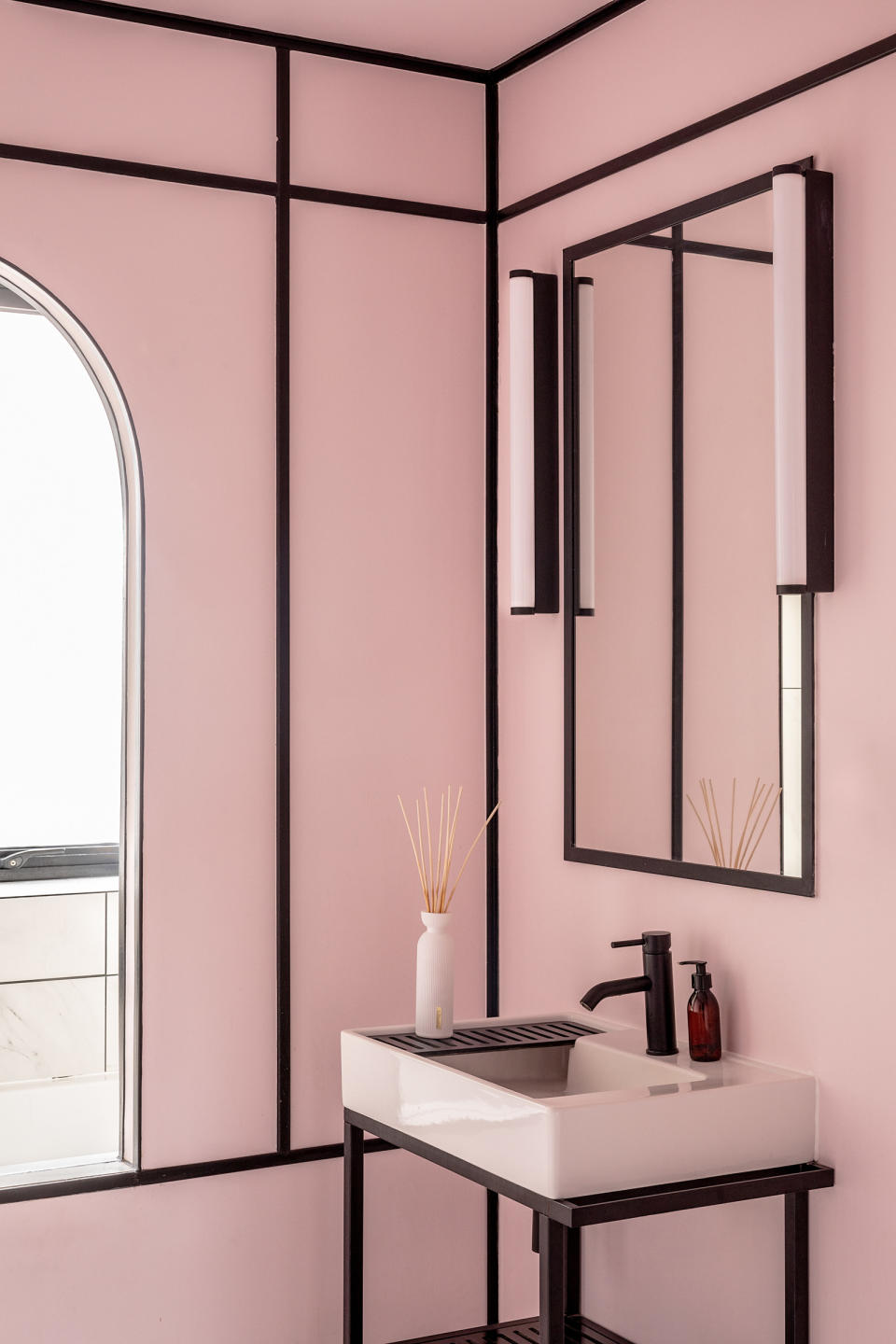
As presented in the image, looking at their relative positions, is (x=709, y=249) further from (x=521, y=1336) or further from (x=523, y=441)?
(x=521, y=1336)

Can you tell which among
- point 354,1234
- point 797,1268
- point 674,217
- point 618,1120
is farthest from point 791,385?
point 354,1234

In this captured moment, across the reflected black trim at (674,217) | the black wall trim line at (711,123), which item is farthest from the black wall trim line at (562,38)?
the reflected black trim at (674,217)

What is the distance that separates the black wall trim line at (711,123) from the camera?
2025mm

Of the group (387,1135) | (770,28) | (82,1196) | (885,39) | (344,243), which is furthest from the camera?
(344,243)

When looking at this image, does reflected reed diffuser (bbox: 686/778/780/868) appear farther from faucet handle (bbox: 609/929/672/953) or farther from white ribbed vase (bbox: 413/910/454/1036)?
white ribbed vase (bbox: 413/910/454/1036)

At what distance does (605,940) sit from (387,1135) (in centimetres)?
54

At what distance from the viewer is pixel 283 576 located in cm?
272

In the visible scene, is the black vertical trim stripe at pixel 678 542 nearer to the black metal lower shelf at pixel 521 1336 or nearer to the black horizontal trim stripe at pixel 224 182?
the black horizontal trim stripe at pixel 224 182

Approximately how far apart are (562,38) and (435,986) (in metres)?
1.77

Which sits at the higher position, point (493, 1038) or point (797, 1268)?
point (493, 1038)

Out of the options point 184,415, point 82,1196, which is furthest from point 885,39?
point 82,1196

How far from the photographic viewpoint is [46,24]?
253 cm

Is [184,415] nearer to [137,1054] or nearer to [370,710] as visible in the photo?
[370,710]

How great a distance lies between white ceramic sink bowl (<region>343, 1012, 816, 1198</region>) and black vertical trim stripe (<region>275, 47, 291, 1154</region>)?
39cm
